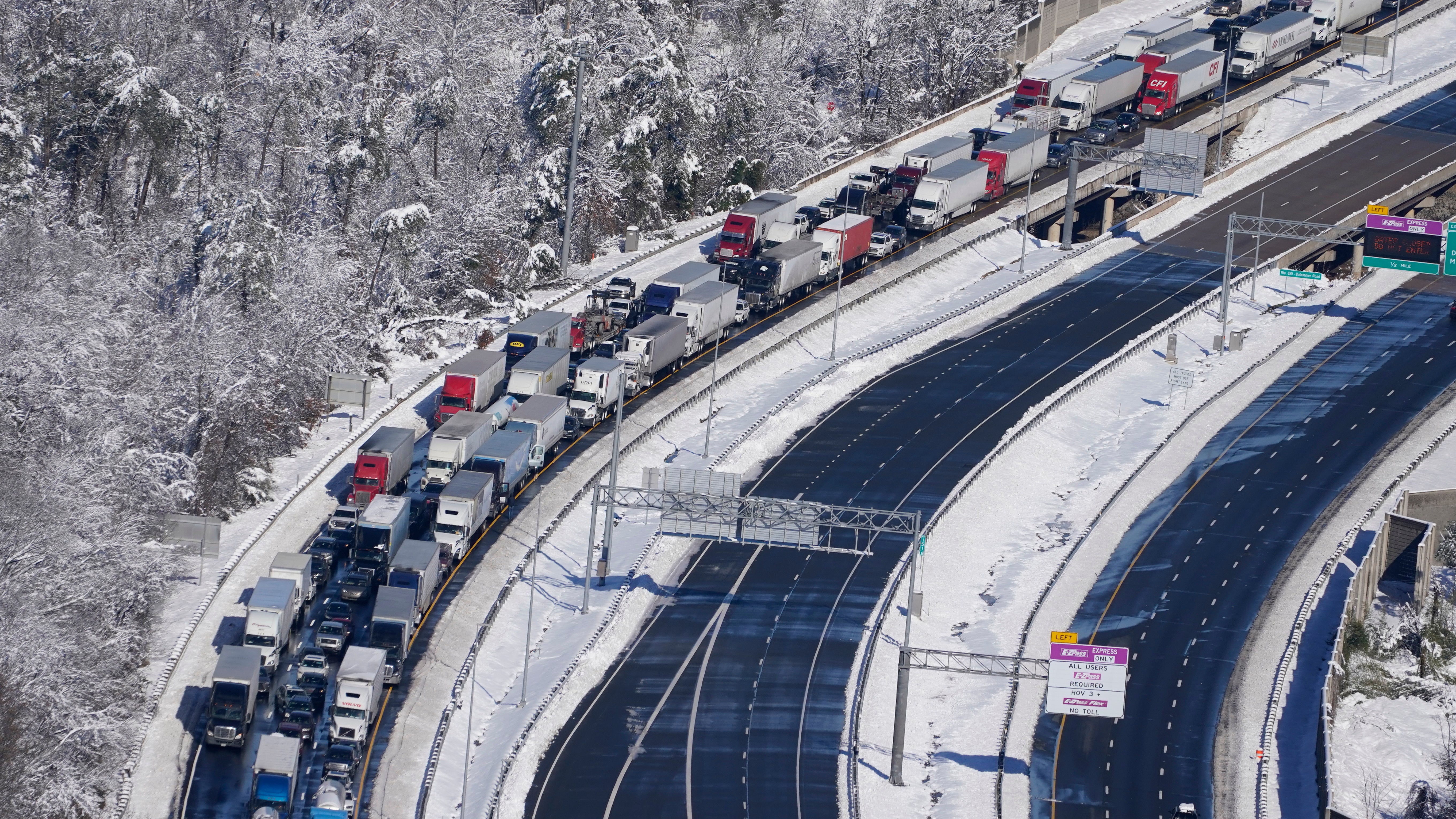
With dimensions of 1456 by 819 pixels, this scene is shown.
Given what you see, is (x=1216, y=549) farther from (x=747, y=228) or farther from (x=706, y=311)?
(x=747, y=228)

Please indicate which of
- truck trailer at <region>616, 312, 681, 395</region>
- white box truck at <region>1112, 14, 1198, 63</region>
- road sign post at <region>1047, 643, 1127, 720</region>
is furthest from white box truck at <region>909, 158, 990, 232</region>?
road sign post at <region>1047, 643, 1127, 720</region>

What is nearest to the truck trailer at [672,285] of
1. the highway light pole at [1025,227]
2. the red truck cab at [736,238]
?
the red truck cab at [736,238]

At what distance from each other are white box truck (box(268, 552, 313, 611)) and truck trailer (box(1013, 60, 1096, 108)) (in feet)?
241

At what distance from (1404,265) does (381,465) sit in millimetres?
57168

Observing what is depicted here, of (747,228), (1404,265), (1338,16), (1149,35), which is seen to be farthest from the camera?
(1338,16)

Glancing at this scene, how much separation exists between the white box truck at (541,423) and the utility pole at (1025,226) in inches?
1475

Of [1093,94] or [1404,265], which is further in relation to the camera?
[1093,94]

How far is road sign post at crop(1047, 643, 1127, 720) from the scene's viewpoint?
237ft

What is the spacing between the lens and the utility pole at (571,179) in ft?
361

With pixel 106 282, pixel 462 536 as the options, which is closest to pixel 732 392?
pixel 462 536

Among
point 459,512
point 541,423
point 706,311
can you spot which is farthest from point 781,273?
point 459,512

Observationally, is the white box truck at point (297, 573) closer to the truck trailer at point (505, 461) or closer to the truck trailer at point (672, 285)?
the truck trailer at point (505, 461)

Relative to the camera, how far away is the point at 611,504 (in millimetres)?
81875

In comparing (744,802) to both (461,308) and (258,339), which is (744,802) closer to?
(258,339)
